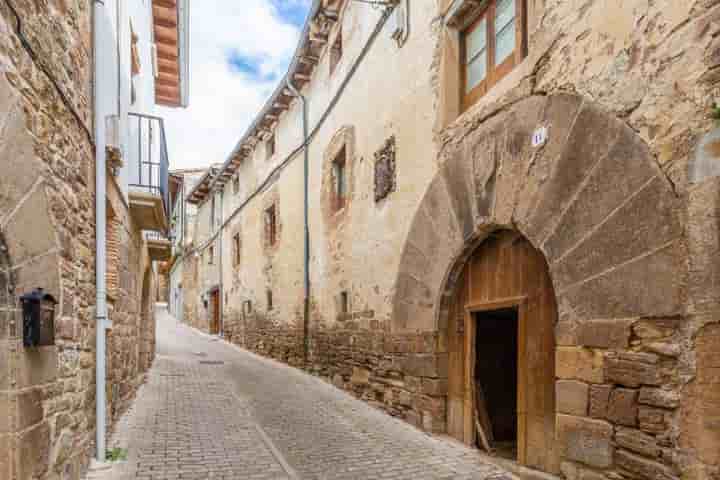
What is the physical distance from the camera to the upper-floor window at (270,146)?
12.6m

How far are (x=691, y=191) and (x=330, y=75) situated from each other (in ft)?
24.1

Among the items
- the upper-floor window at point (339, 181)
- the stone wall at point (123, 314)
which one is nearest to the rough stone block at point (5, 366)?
the stone wall at point (123, 314)

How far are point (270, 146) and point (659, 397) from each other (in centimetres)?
1133

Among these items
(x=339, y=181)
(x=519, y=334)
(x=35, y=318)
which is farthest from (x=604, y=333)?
(x=339, y=181)

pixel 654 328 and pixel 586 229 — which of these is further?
pixel 586 229

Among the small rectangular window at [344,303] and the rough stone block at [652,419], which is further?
the small rectangular window at [344,303]

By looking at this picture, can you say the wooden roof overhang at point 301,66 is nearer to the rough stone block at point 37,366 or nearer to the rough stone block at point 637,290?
the rough stone block at point 637,290

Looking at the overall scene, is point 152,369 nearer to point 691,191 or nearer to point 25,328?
point 25,328

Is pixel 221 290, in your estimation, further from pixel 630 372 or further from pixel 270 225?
pixel 630 372

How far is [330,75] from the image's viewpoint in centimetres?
905

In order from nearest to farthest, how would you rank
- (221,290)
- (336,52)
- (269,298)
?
1. (336,52)
2. (269,298)
3. (221,290)

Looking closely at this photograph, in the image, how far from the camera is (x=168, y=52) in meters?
9.82

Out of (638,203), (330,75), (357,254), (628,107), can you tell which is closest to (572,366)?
(638,203)

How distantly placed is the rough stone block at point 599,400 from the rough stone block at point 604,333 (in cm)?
26
